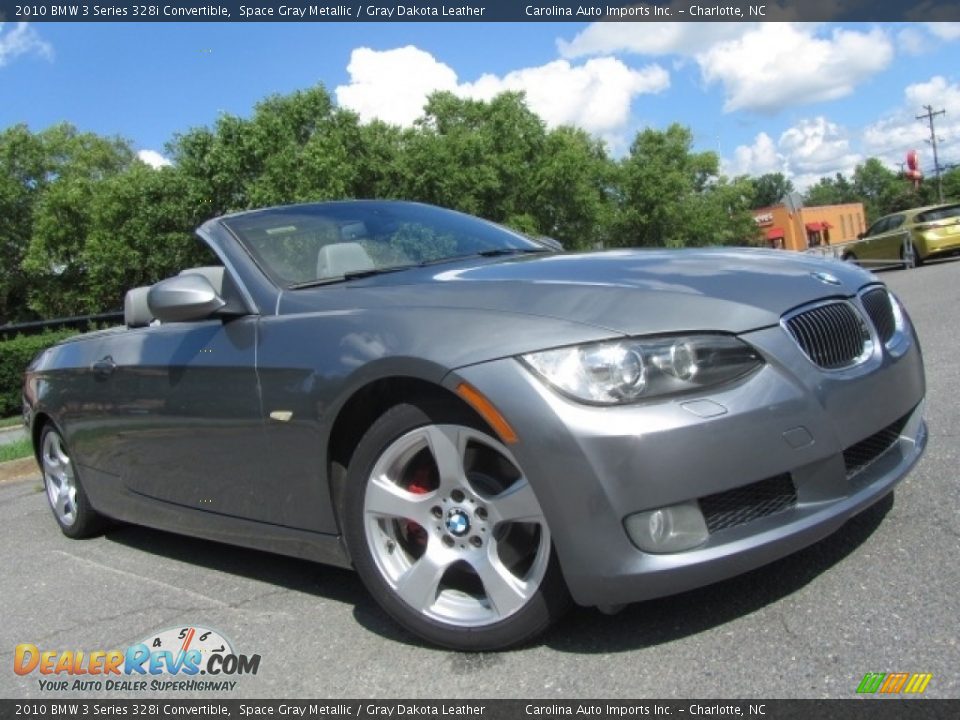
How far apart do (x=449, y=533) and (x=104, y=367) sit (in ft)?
7.37

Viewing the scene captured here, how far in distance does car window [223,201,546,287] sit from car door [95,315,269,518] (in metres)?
0.35

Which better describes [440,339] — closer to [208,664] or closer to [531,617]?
[531,617]

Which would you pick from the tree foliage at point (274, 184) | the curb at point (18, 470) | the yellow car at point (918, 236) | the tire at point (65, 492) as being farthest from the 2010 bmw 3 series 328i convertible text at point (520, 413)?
the tree foliage at point (274, 184)

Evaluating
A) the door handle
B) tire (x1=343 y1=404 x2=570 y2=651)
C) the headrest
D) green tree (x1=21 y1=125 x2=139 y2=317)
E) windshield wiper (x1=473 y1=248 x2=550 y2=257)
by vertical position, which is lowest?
tire (x1=343 y1=404 x2=570 y2=651)

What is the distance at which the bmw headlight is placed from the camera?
7.84 feet

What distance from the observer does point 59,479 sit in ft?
16.5

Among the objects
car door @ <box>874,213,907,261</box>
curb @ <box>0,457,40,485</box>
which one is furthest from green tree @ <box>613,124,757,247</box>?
curb @ <box>0,457,40,485</box>

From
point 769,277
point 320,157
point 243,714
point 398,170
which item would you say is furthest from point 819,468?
point 398,170

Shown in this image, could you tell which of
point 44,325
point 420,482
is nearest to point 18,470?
point 420,482

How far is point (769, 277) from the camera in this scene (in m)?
2.86

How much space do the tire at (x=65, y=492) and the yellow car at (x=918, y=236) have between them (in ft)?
62.9

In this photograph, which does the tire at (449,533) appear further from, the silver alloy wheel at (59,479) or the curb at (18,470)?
the curb at (18,470)

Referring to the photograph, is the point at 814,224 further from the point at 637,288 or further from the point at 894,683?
the point at 894,683

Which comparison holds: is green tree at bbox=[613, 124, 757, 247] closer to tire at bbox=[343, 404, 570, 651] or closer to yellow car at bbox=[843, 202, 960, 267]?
yellow car at bbox=[843, 202, 960, 267]
